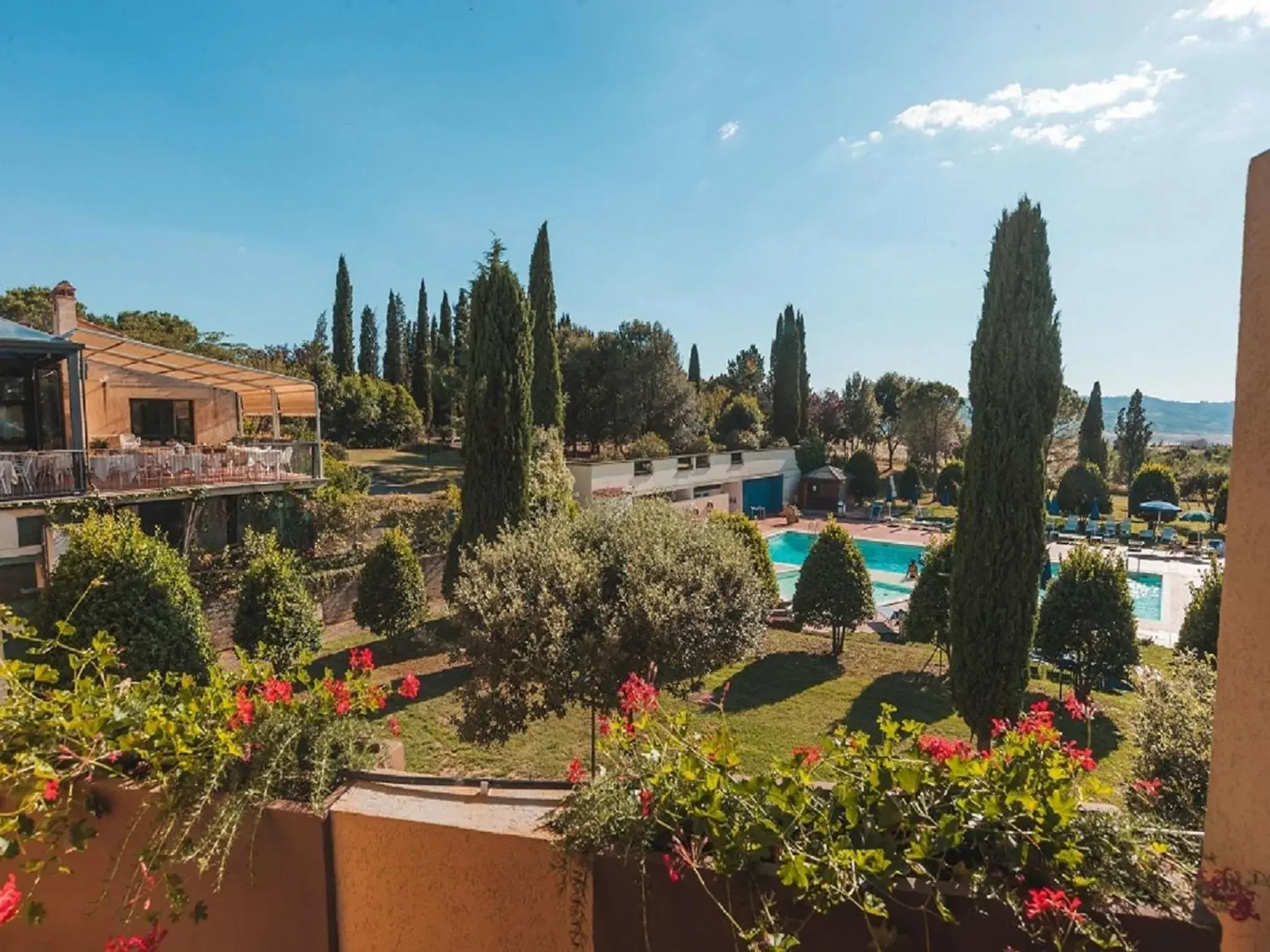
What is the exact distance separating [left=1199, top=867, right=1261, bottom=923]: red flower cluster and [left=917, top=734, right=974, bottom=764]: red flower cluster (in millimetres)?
597

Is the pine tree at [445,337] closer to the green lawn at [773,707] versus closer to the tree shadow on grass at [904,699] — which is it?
the green lawn at [773,707]

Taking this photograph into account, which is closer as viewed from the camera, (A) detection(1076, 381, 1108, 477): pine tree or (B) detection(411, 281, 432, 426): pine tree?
(A) detection(1076, 381, 1108, 477): pine tree

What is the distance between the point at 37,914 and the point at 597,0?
397 inches

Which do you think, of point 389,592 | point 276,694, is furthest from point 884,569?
point 276,694

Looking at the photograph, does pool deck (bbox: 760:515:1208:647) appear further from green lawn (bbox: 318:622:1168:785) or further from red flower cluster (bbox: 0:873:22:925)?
red flower cluster (bbox: 0:873:22:925)

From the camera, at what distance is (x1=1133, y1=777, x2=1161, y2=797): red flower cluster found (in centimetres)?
251

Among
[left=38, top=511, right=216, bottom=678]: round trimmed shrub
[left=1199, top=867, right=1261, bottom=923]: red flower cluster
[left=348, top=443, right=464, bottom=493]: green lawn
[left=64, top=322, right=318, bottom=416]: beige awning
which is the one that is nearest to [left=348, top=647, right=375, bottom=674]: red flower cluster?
[left=1199, top=867, right=1261, bottom=923]: red flower cluster

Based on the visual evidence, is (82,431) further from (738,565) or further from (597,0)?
(738,565)

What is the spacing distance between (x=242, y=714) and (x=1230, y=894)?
10.4ft

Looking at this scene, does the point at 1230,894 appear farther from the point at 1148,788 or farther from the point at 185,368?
the point at 185,368

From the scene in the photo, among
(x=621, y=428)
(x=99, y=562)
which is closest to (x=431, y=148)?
(x=99, y=562)

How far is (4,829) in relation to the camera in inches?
81.7

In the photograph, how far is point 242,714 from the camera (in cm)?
246

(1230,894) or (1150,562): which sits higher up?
(1230,894)
